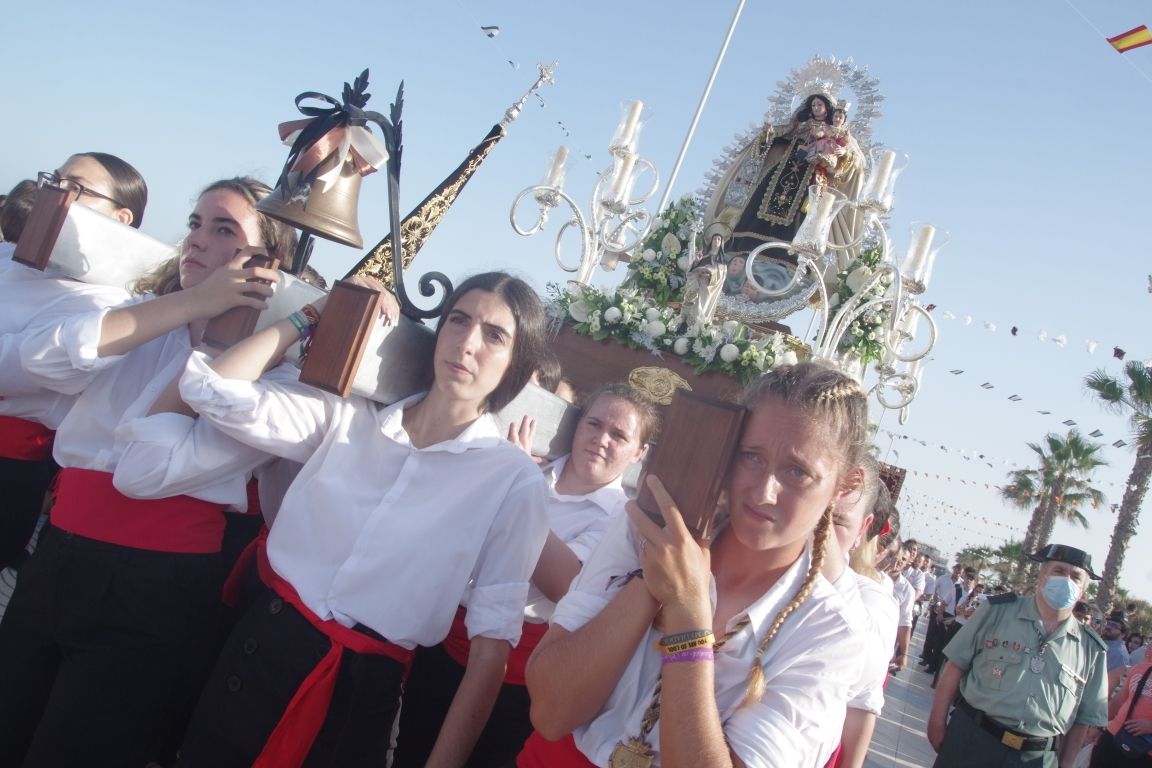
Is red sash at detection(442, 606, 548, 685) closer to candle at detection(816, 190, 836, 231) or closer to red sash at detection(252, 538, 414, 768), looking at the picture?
Answer: red sash at detection(252, 538, 414, 768)

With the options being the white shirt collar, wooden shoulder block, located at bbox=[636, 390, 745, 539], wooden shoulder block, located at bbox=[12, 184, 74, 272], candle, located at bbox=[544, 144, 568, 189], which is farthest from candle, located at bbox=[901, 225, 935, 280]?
wooden shoulder block, located at bbox=[12, 184, 74, 272]

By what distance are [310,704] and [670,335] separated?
9.71ft

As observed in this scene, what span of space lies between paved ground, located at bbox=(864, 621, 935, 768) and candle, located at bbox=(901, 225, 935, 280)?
470cm

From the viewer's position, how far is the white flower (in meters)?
5.68

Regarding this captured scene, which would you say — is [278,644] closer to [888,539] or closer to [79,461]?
[79,461]

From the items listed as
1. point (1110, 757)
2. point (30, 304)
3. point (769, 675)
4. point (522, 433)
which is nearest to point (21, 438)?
point (30, 304)

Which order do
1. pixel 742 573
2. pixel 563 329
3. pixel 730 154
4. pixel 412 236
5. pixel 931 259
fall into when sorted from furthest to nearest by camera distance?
1. pixel 730 154
2. pixel 931 259
3. pixel 563 329
4. pixel 412 236
5. pixel 742 573

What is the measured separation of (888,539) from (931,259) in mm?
2361

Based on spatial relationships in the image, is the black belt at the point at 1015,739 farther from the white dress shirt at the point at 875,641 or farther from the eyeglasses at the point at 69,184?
the eyeglasses at the point at 69,184

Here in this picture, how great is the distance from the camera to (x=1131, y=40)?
815cm

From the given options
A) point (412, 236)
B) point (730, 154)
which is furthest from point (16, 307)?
point (730, 154)

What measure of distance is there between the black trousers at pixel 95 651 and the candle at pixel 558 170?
434cm

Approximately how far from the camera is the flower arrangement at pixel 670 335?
427cm

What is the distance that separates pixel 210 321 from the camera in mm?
2266
